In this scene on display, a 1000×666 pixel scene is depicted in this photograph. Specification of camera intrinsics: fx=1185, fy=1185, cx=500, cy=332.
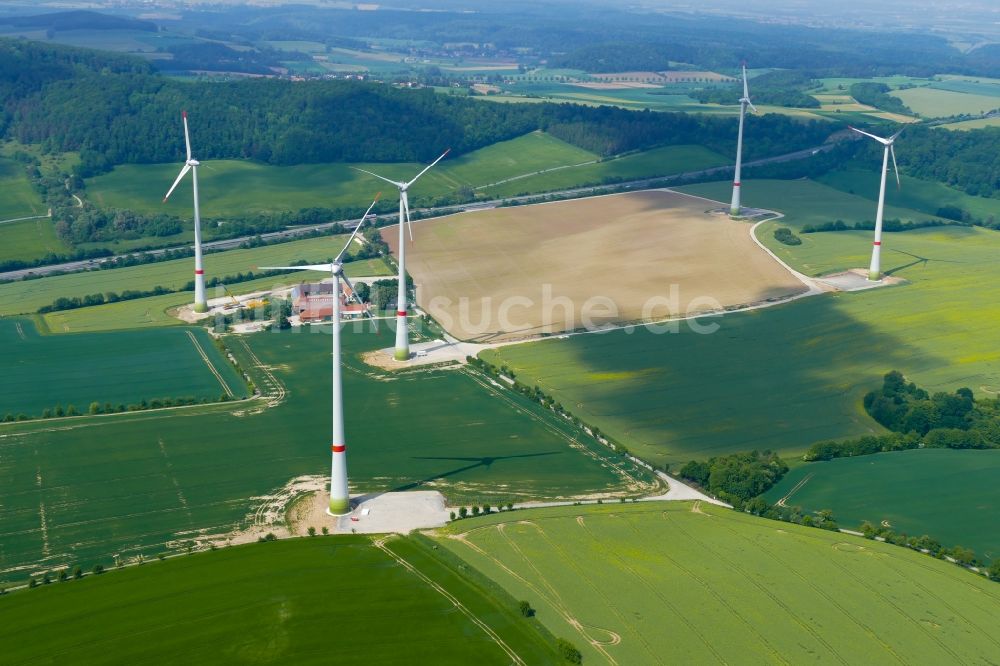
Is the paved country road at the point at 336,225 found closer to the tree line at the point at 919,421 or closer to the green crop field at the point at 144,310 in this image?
the green crop field at the point at 144,310

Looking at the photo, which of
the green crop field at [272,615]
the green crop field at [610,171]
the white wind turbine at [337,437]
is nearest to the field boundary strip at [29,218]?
the green crop field at [610,171]

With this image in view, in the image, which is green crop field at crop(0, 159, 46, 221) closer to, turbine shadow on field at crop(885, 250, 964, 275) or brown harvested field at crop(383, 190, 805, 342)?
brown harvested field at crop(383, 190, 805, 342)

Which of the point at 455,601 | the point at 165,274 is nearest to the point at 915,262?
the point at 165,274

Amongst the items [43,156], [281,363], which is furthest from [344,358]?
[43,156]

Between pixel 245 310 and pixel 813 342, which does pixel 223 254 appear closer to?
pixel 245 310

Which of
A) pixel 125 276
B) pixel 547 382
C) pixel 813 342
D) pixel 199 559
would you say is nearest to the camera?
pixel 199 559

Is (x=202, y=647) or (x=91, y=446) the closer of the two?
(x=202, y=647)
